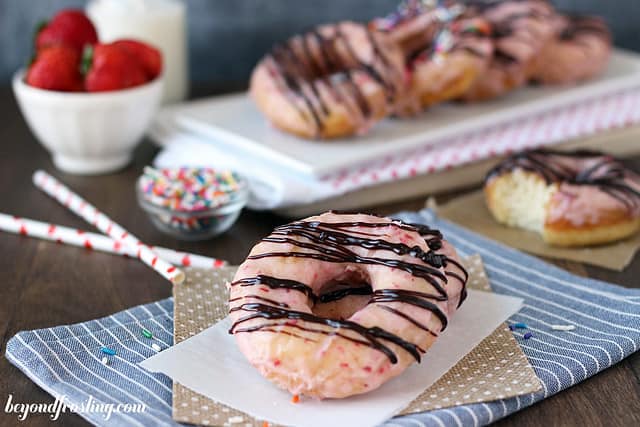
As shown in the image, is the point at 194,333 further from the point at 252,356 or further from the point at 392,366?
the point at 392,366

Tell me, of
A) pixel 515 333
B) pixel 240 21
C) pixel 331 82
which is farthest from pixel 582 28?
pixel 515 333

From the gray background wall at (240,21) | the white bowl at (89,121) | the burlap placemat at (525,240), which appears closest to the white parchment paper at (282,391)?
the burlap placemat at (525,240)

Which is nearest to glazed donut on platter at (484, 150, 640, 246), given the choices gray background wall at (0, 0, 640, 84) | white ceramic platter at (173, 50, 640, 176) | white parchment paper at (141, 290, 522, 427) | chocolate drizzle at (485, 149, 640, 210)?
chocolate drizzle at (485, 149, 640, 210)

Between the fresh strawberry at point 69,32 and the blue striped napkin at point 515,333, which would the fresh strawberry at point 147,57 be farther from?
the blue striped napkin at point 515,333

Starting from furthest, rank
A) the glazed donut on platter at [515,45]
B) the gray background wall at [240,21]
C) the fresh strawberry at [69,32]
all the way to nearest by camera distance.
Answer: the gray background wall at [240,21] < the glazed donut on platter at [515,45] < the fresh strawberry at [69,32]

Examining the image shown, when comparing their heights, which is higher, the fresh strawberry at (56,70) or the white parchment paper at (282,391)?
the fresh strawberry at (56,70)
